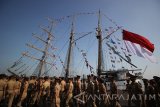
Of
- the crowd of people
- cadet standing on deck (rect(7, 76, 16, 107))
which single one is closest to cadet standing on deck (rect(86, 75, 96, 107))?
the crowd of people

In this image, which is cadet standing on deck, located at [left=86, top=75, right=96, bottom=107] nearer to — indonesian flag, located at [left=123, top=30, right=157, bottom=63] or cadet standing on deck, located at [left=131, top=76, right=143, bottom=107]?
cadet standing on deck, located at [left=131, top=76, right=143, bottom=107]

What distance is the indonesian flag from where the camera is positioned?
15.2 m

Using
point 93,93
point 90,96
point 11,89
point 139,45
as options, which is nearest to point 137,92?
point 93,93

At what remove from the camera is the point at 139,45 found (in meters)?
16.2

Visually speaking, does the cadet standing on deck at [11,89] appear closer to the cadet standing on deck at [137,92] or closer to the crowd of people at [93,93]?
the crowd of people at [93,93]

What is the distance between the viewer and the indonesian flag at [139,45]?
15.2 meters

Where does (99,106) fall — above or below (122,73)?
below

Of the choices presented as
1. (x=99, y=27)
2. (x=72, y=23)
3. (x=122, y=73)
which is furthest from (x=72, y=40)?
(x=122, y=73)

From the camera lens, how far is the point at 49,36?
5556 centimetres

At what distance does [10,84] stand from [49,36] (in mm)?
46469

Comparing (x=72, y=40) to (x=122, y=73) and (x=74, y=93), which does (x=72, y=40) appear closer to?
(x=122, y=73)

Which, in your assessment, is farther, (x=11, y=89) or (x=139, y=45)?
(x=139, y=45)

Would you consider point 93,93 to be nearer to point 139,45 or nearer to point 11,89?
point 11,89

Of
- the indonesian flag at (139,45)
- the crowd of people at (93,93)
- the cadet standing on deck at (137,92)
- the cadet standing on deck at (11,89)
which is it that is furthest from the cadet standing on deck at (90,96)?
the indonesian flag at (139,45)
